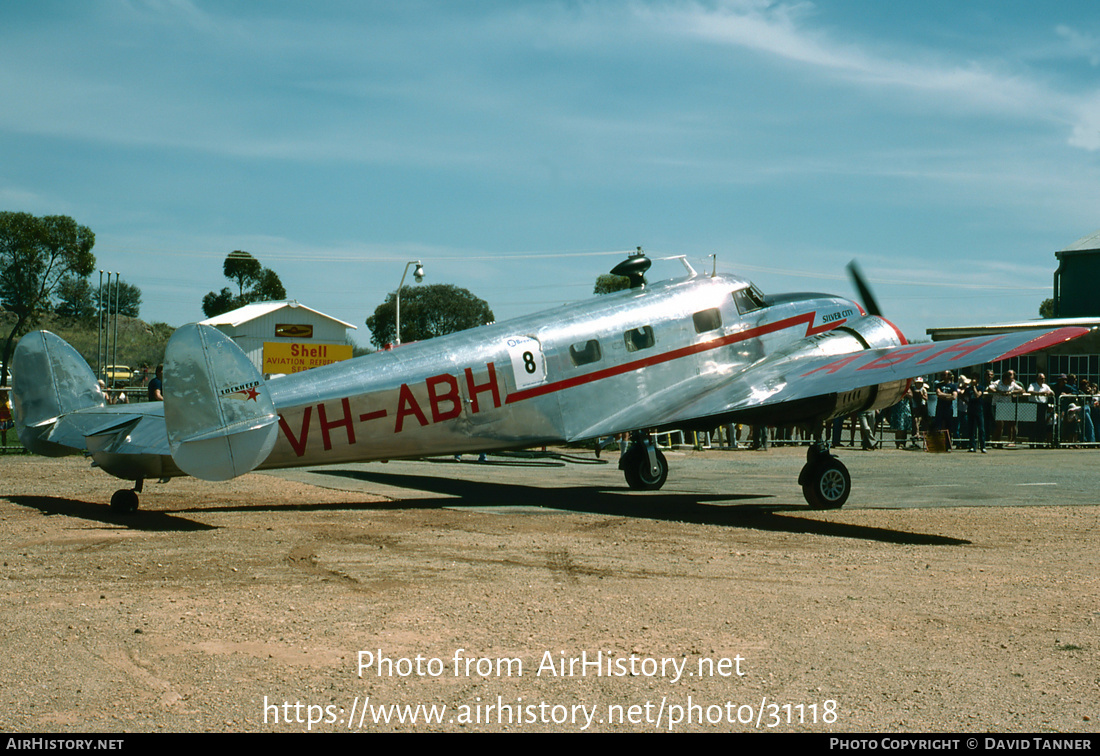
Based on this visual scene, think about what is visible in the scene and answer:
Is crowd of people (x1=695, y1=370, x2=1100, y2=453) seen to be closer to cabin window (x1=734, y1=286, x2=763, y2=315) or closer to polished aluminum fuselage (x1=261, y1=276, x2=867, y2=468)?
cabin window (x1=734, y1=286, x2=763, y2=315)

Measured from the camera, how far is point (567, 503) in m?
14.8

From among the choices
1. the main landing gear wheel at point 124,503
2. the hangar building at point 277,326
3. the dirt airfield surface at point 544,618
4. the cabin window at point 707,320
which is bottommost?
the dirt airfield surface at point 544,618

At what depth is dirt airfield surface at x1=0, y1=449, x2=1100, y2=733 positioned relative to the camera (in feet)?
16.2

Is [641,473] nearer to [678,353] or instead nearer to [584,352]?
[678,353]

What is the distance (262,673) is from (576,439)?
30.0ft

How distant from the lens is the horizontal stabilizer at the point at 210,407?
10.3 meters

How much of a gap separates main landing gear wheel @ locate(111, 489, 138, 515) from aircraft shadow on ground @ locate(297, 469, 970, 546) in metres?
3.46

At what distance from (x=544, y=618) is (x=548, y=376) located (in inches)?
291

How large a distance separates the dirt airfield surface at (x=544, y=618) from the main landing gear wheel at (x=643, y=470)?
3167mm

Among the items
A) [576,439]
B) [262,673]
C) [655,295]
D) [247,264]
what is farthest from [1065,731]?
[247,264]

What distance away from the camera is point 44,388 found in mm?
12797

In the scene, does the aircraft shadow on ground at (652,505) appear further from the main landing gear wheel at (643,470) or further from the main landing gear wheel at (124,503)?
the main landing gear wheel at (124,503)

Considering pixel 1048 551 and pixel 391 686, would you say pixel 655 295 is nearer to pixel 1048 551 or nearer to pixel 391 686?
pixel 1048 551

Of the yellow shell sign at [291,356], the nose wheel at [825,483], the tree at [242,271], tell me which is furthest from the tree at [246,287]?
the nose wheel at [825,483]
